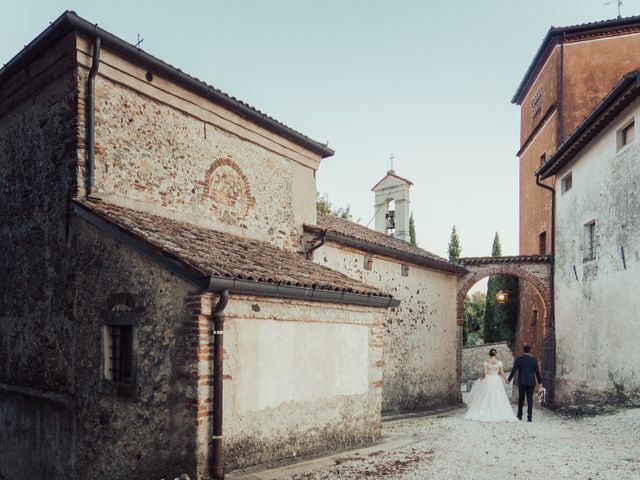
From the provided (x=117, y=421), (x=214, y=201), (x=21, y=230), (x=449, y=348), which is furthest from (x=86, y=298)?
(x=449, y=348)

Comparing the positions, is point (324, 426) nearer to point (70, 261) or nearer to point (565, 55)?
point (70, 261)

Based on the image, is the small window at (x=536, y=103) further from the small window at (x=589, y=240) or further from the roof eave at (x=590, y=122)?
the small window at (x=589, y=240)

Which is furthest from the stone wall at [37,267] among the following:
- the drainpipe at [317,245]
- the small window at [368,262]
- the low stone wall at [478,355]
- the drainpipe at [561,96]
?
the low stone wall at [478,355]

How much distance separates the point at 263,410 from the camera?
22.3ft

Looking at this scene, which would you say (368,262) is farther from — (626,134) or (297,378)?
(626,134)

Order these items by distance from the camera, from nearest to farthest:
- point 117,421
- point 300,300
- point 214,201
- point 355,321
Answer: point 117,421 < point 300,300 < point 355,321 < point 214,201

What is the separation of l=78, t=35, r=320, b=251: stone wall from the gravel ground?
4634mm

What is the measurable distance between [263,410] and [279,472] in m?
0.76

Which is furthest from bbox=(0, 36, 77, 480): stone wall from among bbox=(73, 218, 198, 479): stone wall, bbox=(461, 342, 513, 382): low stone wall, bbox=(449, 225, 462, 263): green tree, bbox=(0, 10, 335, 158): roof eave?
bbox=(449, 225, 462, 263): green tree

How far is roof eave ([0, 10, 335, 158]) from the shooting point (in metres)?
7.67

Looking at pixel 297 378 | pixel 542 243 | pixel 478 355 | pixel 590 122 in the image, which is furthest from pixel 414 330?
pixel 478 355

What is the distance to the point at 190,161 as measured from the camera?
30.6 ft

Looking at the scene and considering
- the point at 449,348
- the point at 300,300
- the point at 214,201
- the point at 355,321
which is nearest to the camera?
the point at 300,300

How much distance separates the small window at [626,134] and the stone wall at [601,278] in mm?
114
